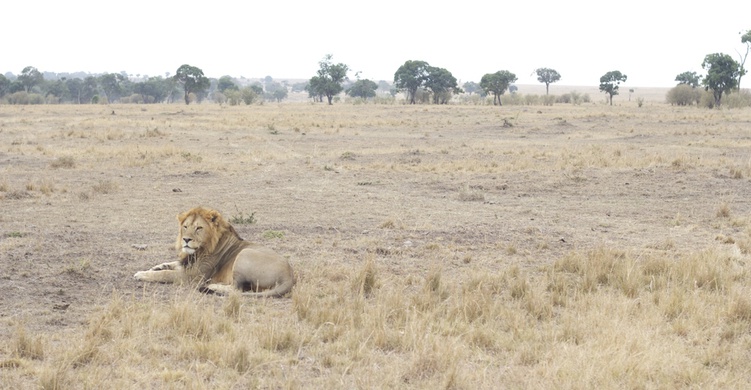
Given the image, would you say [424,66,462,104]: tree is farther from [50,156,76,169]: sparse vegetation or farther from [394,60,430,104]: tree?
[50,156,76,169]: sparse vegetation

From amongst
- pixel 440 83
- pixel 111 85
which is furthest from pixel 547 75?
pixel 111 85

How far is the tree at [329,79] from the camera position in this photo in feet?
274

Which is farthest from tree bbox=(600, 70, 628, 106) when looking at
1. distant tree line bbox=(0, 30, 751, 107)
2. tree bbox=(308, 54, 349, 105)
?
tree bbox=(308, 54, 349, 105)

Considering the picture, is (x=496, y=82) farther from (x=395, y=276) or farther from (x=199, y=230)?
(x=199, y=230)

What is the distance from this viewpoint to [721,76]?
60.0 m

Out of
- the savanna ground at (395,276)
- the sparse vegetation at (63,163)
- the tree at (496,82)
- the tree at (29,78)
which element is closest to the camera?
the savanna ground at (395,276)

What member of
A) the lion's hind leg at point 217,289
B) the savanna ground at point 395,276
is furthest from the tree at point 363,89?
the lion's hind leg at point 217,289

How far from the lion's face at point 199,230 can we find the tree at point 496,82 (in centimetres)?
6791

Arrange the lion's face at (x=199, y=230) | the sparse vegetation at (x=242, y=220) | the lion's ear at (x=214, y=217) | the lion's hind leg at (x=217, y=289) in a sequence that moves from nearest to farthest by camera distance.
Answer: the lion's hind leg at (x=217, y=289)
the lion's face at (x=199, y=230)
the lion's ear at (x=214, y=217)
the sparse vegetation at (x=242, y=220)

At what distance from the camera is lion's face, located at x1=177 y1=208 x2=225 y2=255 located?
7.70m

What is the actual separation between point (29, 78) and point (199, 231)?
100513 mm

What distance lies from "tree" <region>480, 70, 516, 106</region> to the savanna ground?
54156 millimetres

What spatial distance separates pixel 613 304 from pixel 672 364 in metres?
1.57

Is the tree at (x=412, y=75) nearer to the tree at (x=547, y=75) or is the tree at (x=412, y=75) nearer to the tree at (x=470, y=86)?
the tree at (x=547, y=75)
